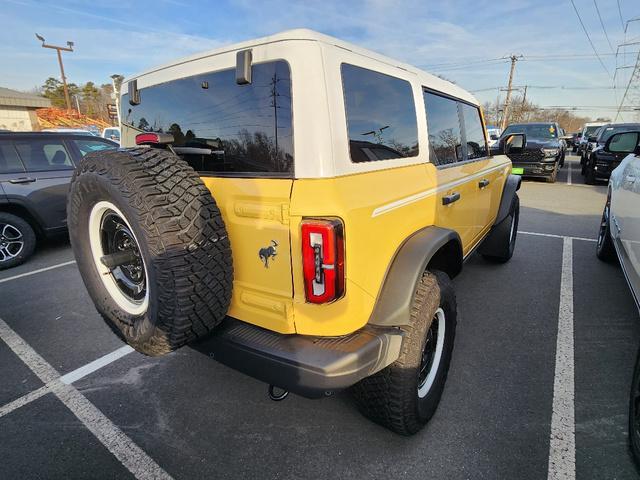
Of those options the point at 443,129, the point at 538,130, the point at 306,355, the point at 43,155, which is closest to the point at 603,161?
the point at 538,130

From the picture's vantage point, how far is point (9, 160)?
5.05 m

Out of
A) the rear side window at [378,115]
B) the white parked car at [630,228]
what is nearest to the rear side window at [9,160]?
the rear side window at [378,115]

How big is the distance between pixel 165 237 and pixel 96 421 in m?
1.54

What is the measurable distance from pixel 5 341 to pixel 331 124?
3535mm

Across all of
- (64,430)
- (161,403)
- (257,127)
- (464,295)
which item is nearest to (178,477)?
(161,403)

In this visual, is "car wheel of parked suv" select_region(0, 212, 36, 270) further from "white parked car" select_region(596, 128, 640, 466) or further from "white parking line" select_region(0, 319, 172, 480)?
"white parked car" select_region(596, 128, 640, 466)

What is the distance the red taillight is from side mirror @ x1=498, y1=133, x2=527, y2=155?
10.5ft

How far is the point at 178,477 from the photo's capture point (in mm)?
1874

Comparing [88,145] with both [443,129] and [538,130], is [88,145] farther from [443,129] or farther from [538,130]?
[538,130]

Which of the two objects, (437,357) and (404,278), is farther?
(437,357)

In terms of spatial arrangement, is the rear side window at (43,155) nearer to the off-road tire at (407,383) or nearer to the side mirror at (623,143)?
the off-road tire at (407,383)

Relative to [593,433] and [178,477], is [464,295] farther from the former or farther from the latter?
[178,477]

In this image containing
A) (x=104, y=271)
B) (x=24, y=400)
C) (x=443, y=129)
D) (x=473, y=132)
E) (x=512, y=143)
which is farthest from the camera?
(x=512, y=143)

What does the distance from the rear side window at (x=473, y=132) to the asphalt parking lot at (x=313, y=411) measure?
1.55m
